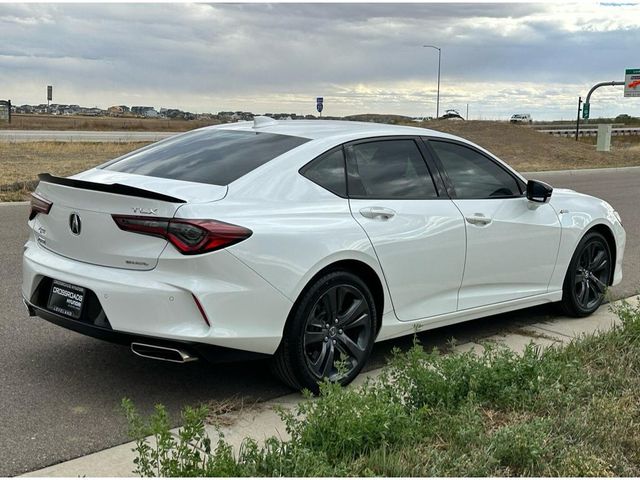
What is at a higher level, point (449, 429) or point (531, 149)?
point (531, 149)

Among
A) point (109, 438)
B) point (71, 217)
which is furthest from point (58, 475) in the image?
point (71, 217)

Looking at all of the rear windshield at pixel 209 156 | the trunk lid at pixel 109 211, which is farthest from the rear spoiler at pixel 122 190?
the rear windshield at pixel 209 156

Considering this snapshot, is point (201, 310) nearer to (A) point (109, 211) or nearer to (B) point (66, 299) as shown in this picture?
(A) point (109, 211)

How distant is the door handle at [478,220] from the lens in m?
5.41

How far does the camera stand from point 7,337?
551 cm

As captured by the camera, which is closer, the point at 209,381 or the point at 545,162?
the point at 209,381

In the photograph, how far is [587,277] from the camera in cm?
662

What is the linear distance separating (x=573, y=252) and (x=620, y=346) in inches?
60.9

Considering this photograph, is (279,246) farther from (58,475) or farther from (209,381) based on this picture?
(58,475)

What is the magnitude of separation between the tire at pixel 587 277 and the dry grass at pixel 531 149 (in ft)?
58.3

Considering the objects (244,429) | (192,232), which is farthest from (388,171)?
(244,429)

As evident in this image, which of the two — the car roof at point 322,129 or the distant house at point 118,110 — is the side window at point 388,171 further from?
the distant house at point 118,110

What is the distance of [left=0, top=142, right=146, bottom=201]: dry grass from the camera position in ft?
44.9

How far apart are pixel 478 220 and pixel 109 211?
262cm
